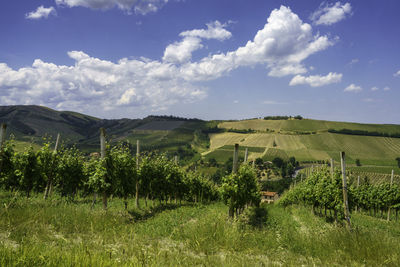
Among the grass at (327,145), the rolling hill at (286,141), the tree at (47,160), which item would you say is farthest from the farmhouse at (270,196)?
the tree at (47,160)

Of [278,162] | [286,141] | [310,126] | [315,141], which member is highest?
[310,126]

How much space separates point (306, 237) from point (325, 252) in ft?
3.72

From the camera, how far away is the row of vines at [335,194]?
17.8 meters

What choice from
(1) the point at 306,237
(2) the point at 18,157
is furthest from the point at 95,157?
(1) the point at 306,237

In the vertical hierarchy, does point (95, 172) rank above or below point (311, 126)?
below

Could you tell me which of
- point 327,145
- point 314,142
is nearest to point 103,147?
point 327,145

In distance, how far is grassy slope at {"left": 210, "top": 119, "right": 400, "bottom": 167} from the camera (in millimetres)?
125438

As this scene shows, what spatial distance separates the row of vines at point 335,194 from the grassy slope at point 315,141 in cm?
9080

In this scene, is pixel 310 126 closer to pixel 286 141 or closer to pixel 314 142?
pixel 314 142

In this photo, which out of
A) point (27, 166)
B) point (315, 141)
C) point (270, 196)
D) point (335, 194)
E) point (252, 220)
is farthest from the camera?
point (315, 141)

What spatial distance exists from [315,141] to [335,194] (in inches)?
5708

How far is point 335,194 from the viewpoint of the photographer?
17562 millimetres

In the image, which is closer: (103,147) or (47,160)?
(103,147)

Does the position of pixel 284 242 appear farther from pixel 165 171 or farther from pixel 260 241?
pixel 165 171
